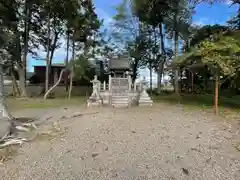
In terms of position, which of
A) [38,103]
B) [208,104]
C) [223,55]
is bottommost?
[38,103]

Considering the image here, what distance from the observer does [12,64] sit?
23422mm

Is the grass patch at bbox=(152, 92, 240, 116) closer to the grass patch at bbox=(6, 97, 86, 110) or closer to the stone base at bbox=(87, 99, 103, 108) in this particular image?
the stone base at bbox=(87, 99, 103, 108)

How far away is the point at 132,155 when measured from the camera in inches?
206

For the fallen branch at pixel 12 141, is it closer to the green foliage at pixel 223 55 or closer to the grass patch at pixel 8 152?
the grass patch at pixel 8 152

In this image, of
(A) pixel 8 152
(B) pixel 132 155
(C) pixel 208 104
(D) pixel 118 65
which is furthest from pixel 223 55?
(D) pixel 118 65

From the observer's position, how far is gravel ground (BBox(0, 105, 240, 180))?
4.27 meters

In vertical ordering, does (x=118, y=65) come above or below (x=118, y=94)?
above

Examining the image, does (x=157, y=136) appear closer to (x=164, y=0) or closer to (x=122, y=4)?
(x=164, y=0)

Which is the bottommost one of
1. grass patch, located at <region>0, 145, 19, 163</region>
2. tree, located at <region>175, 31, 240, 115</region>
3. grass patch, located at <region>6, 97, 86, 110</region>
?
grass patch, located at <region>0, 145, 19, 163</region>

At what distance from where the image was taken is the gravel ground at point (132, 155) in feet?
14.0

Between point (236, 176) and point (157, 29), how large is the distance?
25.1 metres

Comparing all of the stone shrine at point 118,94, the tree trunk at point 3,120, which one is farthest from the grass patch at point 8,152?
the stone shrine at point 118,94

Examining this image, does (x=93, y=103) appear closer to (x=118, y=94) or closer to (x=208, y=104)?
(x=118, y=94)

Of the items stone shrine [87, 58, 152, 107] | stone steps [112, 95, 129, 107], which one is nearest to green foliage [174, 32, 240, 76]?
stone shrine [87, 58, 152, 107]
